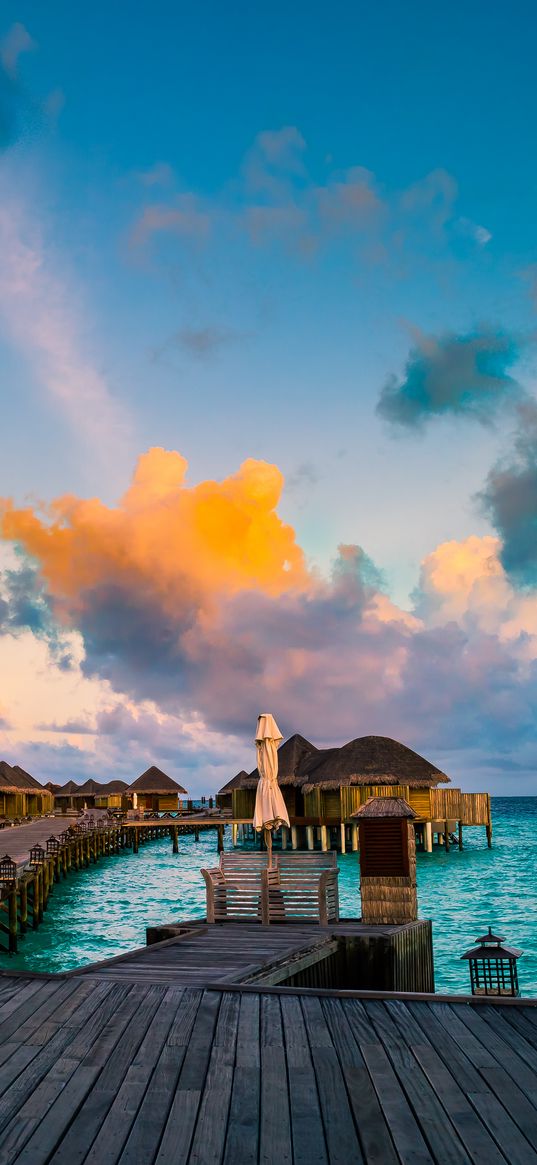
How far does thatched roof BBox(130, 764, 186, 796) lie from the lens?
80.8 metres

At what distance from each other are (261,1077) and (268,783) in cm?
1287

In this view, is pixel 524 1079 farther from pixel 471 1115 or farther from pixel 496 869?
pixel 496 869

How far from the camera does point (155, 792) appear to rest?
8044cm

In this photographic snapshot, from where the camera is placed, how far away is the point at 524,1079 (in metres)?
5.66

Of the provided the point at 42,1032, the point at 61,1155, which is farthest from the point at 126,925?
the point at 61,1155

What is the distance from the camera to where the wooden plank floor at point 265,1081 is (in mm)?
4832

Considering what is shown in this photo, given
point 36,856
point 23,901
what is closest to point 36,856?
point 36,856

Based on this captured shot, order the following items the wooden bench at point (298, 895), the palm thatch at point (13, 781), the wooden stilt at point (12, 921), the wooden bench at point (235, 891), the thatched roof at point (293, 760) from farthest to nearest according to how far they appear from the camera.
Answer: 1. the palm thatch at point (13, 781)
2. the thatched roof at point (293, 760)
3. the wooden stilt at point (12, 921)
4. the wooden bench at point (235, 891)
5. the wooden bench at point (298, 895)

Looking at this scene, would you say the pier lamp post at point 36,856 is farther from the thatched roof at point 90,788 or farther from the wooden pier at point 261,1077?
the thatched roof at point 90,788

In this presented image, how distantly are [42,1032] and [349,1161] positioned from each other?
297 cm

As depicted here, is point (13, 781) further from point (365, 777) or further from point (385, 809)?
point (385, 809)

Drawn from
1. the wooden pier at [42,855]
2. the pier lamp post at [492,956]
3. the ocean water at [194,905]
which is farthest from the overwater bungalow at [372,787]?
the pier lamp post at [492,956]

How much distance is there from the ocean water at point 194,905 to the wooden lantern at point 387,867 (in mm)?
6057

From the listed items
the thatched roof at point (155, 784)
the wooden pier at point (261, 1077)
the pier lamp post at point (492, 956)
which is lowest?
the thatched roof at point (155, 784)
